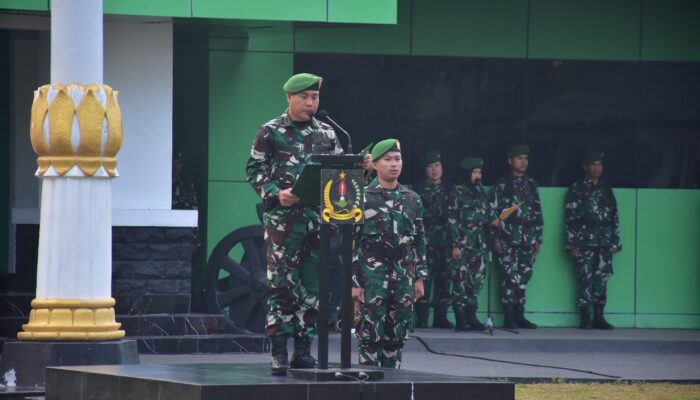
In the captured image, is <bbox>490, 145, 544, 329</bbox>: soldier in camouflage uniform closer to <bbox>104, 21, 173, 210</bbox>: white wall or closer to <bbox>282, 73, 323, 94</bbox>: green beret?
<bbox>104, 21, 173, 210</bbox>: white wall

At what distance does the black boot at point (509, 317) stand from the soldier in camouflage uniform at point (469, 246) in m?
0.42

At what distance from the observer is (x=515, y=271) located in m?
19.9

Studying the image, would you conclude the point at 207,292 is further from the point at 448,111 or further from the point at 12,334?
the point at 448,111

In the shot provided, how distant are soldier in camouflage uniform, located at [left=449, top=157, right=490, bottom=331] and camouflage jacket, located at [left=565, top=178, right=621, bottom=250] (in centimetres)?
118

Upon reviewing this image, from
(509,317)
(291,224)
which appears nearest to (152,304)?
(509,317)

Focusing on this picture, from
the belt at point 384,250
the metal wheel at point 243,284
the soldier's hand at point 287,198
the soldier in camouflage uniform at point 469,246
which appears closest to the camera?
the soldier's hand at point 287,198

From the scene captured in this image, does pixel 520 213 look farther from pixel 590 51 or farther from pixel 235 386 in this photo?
pixel 235 386

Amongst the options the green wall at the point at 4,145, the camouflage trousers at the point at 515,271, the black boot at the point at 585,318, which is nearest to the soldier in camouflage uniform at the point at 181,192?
the green wall at the point at 4,145

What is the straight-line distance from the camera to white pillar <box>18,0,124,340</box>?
463 inches

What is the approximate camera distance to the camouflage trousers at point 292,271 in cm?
1020

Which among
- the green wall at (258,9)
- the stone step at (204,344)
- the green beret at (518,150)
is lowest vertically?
the stone step at (204,344)

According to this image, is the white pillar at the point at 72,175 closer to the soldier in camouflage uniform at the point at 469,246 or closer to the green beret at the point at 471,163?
the soldier in camouflage uniform at the point at 469,246

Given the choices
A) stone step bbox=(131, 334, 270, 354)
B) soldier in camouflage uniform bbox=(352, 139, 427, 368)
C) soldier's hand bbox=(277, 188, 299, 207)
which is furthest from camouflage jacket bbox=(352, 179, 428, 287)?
stone step bbox=(131, 334, 270, 354)

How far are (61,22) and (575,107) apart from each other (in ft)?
33.3
